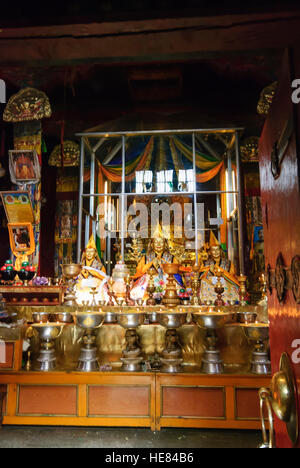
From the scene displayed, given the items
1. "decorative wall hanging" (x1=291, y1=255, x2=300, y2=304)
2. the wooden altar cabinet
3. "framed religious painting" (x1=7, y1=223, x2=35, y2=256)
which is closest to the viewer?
"decorative wall hanging" (x1=291, y1=255, x2=300, y2=304)

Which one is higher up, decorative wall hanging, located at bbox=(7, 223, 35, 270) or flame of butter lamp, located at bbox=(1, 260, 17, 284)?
decorative wall hanging, located at bbox=(7, 223, 35, 270)

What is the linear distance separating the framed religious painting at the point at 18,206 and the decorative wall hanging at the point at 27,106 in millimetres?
1573

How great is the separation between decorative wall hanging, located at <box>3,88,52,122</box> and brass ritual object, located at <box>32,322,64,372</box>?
4548 mm

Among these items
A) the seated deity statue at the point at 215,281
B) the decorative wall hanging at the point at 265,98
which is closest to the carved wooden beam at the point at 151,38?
the seated deity statue at the point at 215,281

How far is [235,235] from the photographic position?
742cm

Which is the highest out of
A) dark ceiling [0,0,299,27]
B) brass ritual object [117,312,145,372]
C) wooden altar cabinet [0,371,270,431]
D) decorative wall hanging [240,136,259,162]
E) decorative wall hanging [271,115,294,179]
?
decorative wall hanging [240,136,259,162]

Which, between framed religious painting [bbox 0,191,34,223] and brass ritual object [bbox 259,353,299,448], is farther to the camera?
framed religious painting [bbox 0,191,34,223]

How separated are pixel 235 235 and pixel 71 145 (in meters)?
4.83

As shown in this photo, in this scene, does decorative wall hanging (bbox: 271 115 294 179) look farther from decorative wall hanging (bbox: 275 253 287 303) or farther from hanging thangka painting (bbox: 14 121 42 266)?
hanging thangka painting (bbox: 14 121 42 266)

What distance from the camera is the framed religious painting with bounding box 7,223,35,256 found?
622 centimetres

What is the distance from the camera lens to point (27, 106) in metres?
6.45

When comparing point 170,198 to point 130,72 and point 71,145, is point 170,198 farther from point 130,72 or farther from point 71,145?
point 130,72

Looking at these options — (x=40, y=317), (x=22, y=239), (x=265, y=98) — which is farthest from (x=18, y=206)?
(x=265, y=98)

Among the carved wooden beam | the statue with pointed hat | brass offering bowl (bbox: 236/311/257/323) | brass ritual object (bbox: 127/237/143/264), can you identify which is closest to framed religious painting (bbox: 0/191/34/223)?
the statue with pointed hat
